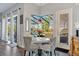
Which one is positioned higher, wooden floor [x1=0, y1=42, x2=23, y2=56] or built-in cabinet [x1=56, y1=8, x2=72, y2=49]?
built-in cabinet [x1=56, y1=8, x2=72, y2=49]

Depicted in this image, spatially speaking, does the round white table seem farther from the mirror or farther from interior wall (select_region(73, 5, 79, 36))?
interior wall (select_region(73, 5, 79, 36))

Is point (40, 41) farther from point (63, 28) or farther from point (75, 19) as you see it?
point (75, 19)

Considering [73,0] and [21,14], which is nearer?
[73,0]

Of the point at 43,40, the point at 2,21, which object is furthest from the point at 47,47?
the point at 2,21

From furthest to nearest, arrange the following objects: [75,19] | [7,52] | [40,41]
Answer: [40,41]
[75,19]
[7,52]

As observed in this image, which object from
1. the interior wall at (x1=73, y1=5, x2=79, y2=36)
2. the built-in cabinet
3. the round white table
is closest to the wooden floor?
the round white table

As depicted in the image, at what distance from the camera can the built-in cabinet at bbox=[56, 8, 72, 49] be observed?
221 cm

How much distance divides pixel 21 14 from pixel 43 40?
57 cm

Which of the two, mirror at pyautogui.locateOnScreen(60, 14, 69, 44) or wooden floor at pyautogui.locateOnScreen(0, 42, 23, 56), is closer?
wooden floor at pyautogui.locateOnScreen(0, 42, 23, 56)

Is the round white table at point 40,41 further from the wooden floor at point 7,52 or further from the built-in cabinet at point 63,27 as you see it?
the wooden floor at point 7,52

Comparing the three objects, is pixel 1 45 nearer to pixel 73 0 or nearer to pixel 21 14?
pixel 21 14

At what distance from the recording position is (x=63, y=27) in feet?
7.43

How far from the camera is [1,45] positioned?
2.12 metres

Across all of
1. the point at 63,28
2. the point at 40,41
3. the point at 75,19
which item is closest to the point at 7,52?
the point at 40,41
